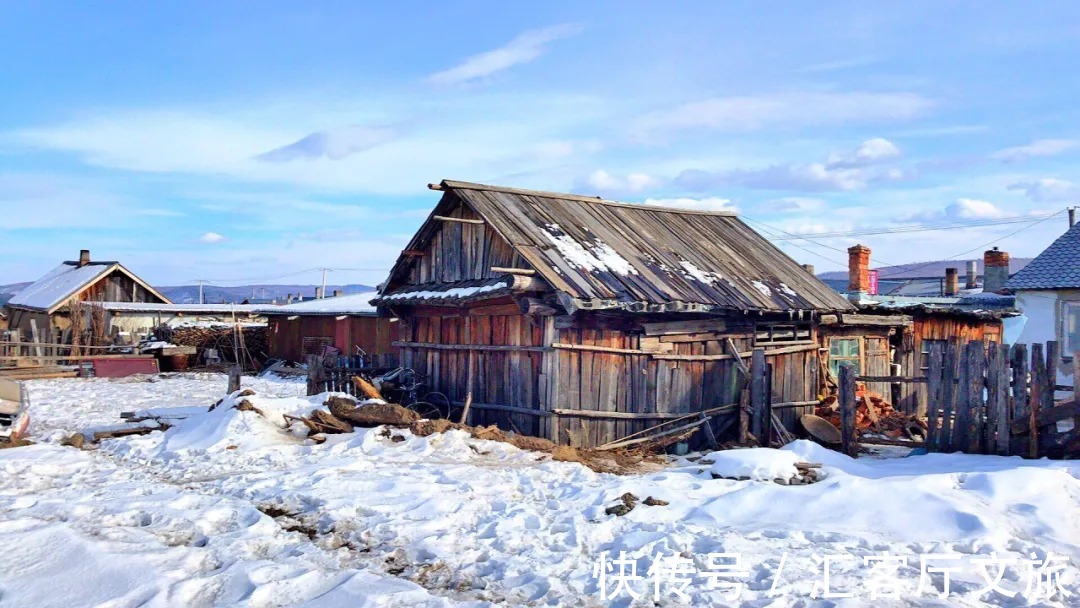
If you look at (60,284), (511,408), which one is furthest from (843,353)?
(60,284)

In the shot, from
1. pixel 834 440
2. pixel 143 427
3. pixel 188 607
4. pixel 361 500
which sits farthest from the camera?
pixel 143 427

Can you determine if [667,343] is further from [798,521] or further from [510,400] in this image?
[798,521]

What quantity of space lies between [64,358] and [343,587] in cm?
2545

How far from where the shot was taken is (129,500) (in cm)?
888

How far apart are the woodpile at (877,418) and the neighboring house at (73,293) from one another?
3199 cm

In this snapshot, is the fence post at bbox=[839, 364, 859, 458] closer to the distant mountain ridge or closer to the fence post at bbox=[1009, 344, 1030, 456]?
the fence post at bbox=[1009, 344, 1030, 456]

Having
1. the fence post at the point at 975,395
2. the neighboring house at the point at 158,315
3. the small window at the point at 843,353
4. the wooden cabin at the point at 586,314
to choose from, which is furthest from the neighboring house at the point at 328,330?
the fence post at the point at 975,395

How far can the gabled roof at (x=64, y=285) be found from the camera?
37.1 meters

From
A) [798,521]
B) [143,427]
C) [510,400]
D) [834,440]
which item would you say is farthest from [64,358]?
[798,521]

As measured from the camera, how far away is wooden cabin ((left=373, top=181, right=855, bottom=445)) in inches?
488

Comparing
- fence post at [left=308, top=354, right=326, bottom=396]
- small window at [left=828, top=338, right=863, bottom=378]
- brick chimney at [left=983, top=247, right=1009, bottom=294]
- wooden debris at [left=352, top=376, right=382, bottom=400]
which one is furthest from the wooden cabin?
brick chimney at [left=983, top=247, right=1009, bottom=294]

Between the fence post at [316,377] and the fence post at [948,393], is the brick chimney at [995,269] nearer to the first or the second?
the fence post at [948,393]

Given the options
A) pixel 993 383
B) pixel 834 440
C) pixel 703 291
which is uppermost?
pixel 703 291

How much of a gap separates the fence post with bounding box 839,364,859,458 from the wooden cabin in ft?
7.11
